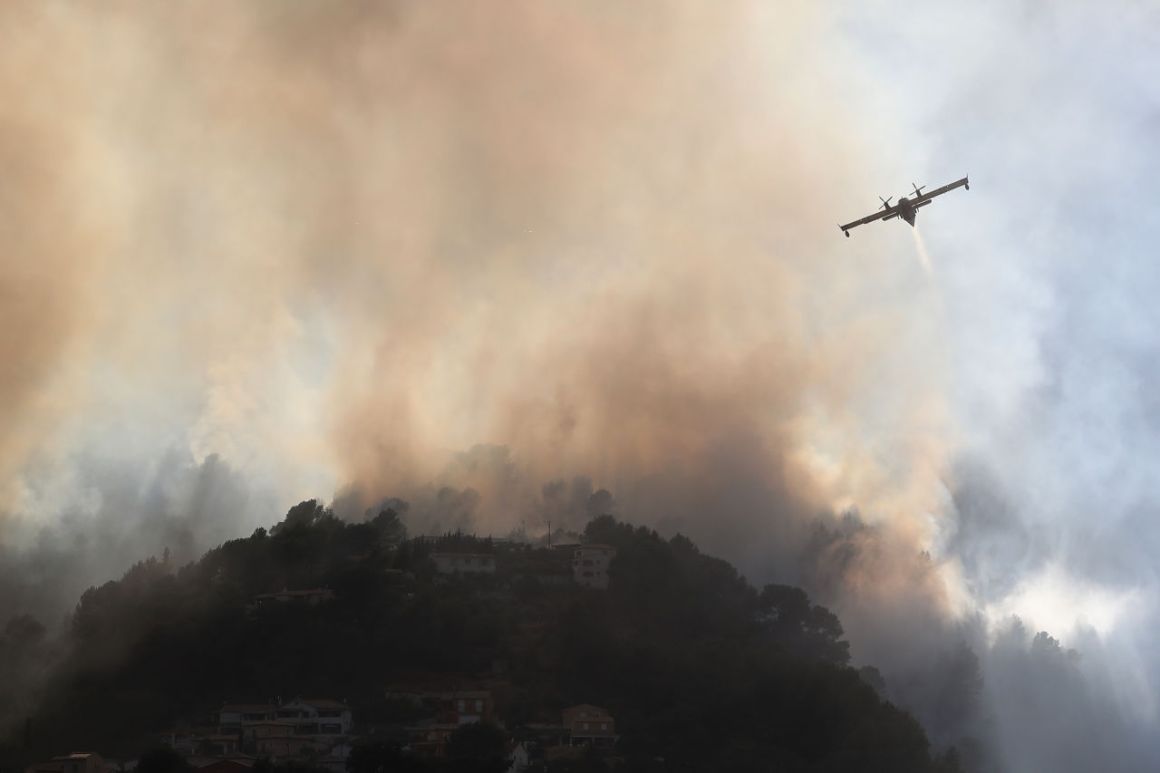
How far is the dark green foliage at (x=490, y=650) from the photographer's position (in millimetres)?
155125

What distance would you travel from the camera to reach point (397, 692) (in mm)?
161500

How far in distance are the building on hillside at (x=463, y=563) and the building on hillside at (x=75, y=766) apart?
42864 mm

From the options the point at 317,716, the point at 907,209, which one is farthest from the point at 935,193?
the point at 317,716

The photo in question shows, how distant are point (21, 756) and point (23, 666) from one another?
15.2 metres

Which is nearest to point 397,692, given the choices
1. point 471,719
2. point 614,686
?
point 471,719

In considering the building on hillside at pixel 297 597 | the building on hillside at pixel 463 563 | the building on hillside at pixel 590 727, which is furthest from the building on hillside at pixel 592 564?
the building on hillside at pixel 297 597

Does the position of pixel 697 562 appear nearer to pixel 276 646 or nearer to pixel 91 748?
pixel 276 646

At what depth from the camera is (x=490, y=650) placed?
169375 mm

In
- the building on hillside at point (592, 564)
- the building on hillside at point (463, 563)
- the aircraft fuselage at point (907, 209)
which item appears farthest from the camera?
the building on hillside at point (463, 563)

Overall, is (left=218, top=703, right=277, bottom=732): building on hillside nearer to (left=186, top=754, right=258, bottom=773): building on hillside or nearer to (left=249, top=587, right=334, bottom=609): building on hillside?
(left=186, top=754, right=258, bottom=773): building on hillside

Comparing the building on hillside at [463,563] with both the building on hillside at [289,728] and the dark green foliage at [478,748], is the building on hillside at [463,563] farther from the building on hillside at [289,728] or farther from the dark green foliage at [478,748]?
the dark green foliage at [478,748]

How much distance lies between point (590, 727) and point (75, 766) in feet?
138

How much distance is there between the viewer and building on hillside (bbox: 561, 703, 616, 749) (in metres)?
157

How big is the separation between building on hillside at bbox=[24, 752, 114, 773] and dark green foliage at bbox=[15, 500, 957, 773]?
4350 millimetres
